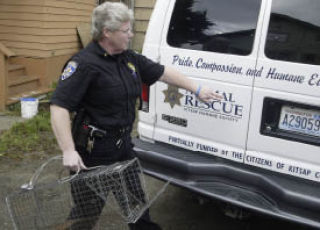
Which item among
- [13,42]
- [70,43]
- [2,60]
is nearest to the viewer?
[2,60]

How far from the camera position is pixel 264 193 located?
2848 millimetres

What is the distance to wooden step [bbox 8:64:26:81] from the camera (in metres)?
7.15

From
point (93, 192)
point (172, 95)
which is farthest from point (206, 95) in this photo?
point (93, 192)

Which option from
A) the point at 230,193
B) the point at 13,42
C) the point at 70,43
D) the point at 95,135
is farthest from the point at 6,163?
the point at 70,43

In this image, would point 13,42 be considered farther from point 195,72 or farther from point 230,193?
point 230,193

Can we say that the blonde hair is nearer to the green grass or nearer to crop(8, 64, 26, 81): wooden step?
the green grass

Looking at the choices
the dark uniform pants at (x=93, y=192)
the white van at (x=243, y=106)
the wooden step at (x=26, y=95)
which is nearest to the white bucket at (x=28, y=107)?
the wooden step at (x=26, y=95)

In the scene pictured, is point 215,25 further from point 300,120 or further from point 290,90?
point 300,120

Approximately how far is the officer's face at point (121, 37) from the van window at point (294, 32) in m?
1.04

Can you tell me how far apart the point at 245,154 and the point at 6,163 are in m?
2.98

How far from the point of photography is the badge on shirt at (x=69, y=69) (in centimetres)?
243

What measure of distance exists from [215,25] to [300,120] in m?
0.98

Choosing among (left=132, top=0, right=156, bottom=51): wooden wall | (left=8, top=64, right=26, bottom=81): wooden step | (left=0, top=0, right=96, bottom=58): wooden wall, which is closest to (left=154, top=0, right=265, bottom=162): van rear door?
(left=8, top=64, right=26, bottom=81): wooden step

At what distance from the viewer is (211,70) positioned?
10.3ft
